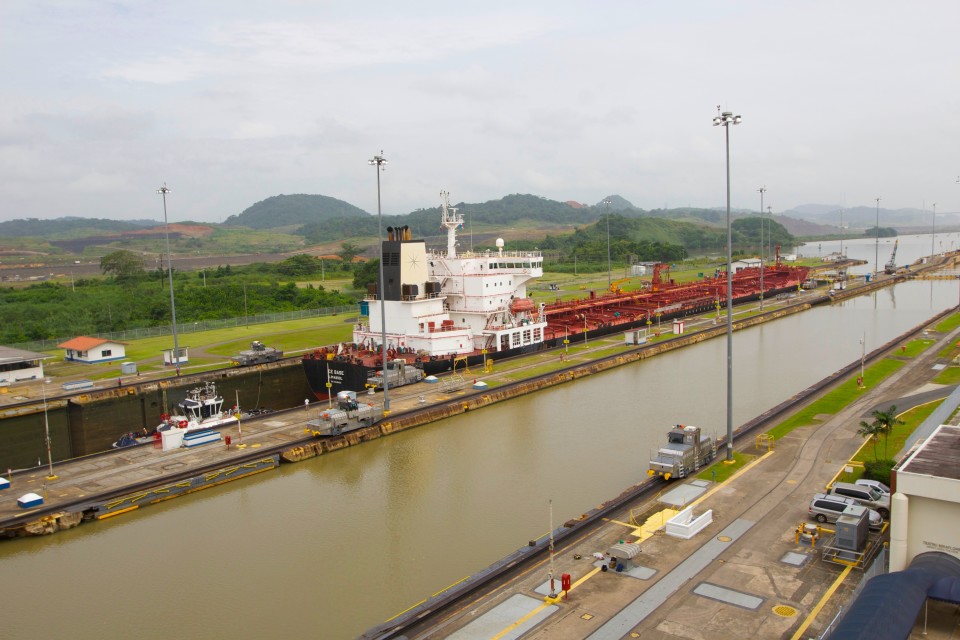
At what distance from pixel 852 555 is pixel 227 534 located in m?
16.9

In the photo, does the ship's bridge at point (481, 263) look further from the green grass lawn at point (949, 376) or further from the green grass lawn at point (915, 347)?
the green grass lawn at point (915, 347)

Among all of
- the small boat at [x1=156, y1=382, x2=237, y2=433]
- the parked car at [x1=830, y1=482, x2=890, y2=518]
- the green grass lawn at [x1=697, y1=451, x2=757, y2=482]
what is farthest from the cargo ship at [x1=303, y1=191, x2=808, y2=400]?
the parked car at [x1=830, y1=482, x2=890, y2=518]

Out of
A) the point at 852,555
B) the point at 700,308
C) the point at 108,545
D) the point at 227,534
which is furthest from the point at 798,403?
the point at 700,308

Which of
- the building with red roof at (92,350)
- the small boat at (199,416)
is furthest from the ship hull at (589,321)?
the building with red roof at (92,350)

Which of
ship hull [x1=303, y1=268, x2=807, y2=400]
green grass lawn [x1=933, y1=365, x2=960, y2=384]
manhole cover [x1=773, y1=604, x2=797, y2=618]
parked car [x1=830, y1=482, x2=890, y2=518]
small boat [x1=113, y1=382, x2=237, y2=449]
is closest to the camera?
manhole cover [x1=773, y1=604, x2=797, y2=618]

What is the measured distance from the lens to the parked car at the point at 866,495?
17.2 meters

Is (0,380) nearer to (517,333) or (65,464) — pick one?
(65,464)

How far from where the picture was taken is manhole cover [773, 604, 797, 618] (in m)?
13.1

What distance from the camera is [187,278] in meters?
97.5

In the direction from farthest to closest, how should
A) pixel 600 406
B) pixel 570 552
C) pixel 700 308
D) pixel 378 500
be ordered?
pixel 700 308 → pixel 600 406 → pixel 378 500 → pixel 570 552

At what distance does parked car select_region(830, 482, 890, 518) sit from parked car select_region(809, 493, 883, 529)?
37 cm

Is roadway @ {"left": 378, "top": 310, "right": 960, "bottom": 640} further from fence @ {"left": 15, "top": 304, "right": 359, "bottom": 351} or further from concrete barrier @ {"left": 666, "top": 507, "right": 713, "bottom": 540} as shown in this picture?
fence @ {"left": 15, "top": 304, "right": 359, "bottom": 351}

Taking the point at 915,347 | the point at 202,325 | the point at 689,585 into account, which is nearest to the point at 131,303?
the point at 202,325

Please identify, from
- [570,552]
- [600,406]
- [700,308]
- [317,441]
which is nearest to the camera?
[570,552]
